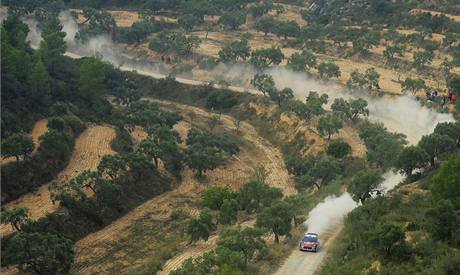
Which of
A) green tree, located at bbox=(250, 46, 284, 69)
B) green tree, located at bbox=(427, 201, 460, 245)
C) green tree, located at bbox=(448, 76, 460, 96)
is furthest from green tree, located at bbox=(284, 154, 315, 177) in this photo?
green tree, located at bbox=(250, 46, 284, 69)

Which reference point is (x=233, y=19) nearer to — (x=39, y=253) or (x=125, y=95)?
(x=125, y=95)

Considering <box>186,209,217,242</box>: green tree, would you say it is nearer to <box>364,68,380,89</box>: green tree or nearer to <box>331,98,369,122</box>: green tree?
<box>331,98,369,122</box>: green tree

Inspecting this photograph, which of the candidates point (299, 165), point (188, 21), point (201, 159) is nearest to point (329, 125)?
point (299, 165)

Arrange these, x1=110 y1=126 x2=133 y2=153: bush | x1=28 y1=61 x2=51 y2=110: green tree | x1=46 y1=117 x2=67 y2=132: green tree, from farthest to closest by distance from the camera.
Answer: x1=28 y1=61 x2=51 y2=110: green tree
x1=110 y1=126 x2=133 y2=153: bush
x1=46 y1=117 x2=67 y2=132: green tree

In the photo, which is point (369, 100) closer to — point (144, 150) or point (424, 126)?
point (424, 126)

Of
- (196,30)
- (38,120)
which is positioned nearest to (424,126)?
(38,120)

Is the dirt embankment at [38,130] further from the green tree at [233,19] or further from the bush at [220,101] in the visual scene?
the green tree at [233,19]
